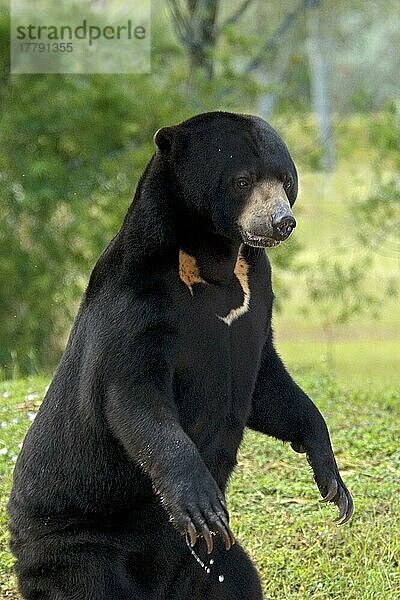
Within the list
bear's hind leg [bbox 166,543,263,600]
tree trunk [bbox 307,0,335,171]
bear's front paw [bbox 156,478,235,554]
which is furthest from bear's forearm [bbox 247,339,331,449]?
tree trunk [bbox 307,0,335,171]

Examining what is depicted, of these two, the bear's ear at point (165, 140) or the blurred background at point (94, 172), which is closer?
the bear's ear at point (165, 140)

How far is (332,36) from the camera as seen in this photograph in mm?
28609

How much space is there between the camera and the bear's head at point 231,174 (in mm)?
3631

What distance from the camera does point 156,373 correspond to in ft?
11.6

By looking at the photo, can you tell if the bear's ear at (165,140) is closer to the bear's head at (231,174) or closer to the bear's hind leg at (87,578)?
the bear's head at (231,174)

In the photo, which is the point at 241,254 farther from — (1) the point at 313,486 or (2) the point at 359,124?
(2) the point at 359,124

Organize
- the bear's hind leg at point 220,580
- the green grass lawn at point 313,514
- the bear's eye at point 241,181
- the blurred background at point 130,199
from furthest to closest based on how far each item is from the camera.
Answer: the blurred background at point 130,199, the green grass lawn at point 313,514, the bear's hind leg at point 220,580, the bear's eye at point 241,181

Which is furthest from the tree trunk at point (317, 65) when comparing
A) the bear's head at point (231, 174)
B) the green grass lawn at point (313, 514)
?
the bear's head at point (231, 174)

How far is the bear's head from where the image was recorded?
363 centimetres

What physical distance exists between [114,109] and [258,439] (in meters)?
6.07

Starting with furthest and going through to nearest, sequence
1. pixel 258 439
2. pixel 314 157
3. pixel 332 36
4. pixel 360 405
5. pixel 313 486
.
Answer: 1. pixel 332 36
2. pixel 314 157
3. pixel 360 405
4. pixel 258 439
5. pixel 313 486

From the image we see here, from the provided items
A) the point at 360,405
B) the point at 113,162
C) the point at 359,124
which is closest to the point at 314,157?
the point at 359,124

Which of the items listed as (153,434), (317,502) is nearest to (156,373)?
(153,434)

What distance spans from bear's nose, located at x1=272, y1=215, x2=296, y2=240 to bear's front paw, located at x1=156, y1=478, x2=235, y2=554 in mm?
774
